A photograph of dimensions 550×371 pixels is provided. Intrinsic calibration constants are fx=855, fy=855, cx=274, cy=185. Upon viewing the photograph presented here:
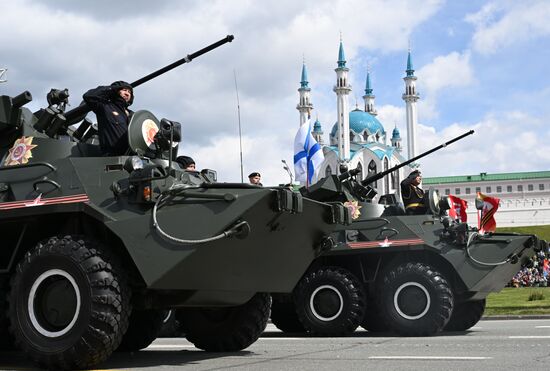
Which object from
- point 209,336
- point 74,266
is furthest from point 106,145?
point 209,336

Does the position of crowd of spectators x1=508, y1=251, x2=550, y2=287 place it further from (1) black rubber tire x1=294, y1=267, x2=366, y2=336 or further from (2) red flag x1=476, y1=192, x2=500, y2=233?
(1) black rubber tire x1=294, y1=267, x2=366, y2=336

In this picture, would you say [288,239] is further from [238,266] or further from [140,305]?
[140,305]

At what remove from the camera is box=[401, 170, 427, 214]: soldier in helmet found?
538 inches

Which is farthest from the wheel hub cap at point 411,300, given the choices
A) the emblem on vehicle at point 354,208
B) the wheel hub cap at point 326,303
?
the emblem on vehicle at point 354,208

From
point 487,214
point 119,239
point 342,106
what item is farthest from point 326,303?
point 342,106

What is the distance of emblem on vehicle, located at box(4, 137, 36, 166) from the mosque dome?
104074mm

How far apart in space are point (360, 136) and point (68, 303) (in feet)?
354

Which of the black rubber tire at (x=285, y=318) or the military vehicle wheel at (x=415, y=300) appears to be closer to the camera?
the military vehicle wheel at (x=415, y=300)

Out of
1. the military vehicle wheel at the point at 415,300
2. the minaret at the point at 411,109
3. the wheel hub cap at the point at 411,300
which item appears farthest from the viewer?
the minaret at the point at 411,109

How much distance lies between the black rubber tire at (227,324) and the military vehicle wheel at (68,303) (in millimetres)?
1959

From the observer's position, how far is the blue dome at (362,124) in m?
114

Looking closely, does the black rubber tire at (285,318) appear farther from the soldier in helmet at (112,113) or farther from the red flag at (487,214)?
the soldier in helmet at (112,113)

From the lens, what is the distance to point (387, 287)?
1277cm

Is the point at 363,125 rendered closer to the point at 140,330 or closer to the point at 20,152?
the point at 140,330
